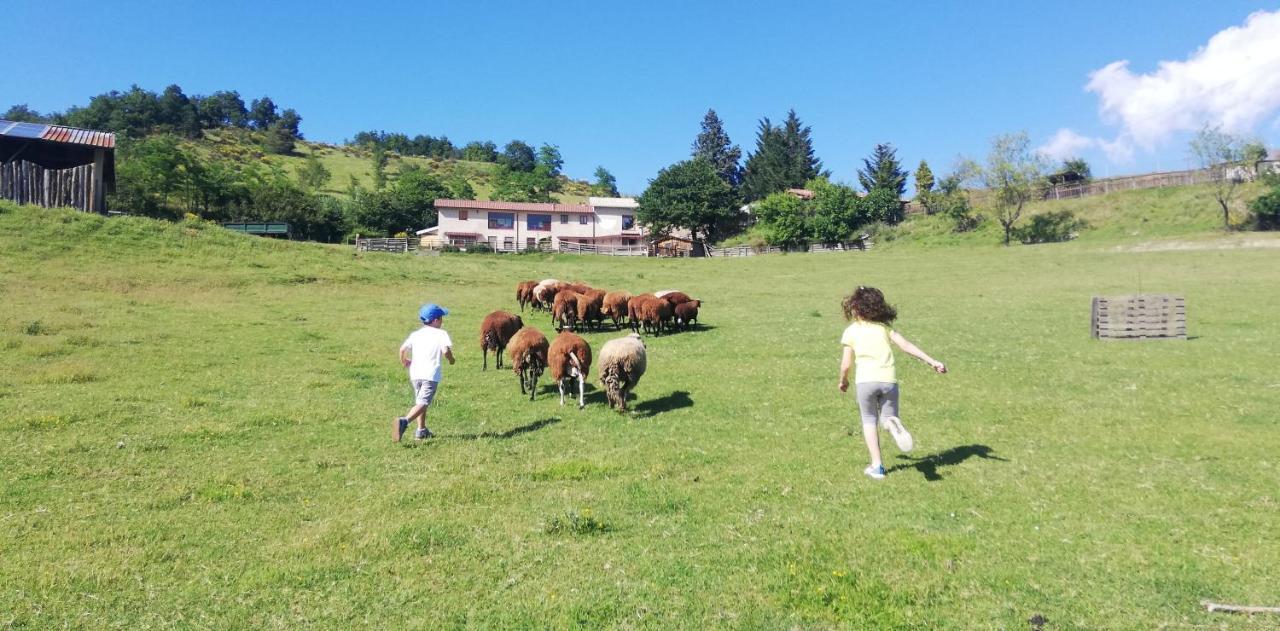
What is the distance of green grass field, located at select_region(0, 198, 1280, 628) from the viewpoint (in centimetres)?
538

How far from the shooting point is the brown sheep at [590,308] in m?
23.3

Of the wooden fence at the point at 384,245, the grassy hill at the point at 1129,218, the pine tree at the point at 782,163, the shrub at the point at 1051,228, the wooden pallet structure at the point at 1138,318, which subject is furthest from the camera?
the pine tree at the point at 782,163

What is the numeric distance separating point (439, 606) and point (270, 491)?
3828 mm

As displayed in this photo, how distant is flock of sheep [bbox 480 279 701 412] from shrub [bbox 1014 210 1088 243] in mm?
57954

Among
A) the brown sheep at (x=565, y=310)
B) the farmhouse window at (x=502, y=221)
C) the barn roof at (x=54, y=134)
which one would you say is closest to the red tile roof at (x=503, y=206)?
the farmhouse window at (x=502, y=221)

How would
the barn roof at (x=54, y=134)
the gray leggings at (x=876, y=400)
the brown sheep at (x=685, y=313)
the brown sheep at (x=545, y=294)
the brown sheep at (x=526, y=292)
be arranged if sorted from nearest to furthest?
the gray leggings at (x=876, y=400), the brown sheep at (x=685, y=313), the brown sheep at (x=545, y=294), the brown sheep at (x=526, y=292), the barn roof at (x=54, y=134)

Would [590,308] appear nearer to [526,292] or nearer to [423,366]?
[526,292]

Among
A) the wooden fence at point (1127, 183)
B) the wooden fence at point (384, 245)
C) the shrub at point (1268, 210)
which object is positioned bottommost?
the wooden fence at point (384, 245)

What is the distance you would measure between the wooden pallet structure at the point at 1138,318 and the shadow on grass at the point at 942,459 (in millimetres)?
12725

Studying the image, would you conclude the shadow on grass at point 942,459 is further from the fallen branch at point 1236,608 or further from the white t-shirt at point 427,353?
the white t-shirt at point 427,353

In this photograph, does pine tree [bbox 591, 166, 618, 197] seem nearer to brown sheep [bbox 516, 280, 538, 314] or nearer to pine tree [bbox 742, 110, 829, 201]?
pine tree [bbox 742, 110, 829, 201]

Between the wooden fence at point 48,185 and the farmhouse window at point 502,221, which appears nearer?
the wooden fence at point 48,185

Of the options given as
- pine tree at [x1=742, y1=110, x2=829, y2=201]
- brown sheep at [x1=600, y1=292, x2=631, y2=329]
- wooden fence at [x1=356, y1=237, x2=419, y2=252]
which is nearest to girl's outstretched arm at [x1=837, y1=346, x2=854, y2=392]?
brown sheep at [x1=600, y1=292, x2=631, y2=329]

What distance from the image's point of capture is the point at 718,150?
127000mm
